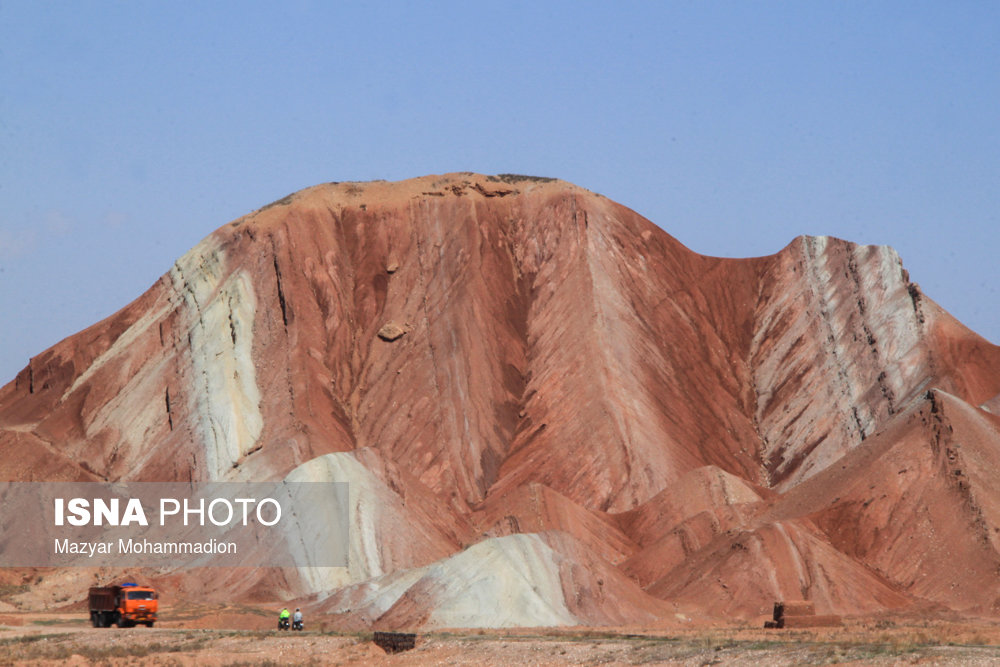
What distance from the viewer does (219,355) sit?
87.8 metres

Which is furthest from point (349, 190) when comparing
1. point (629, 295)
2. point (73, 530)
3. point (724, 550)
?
point (724, 550)

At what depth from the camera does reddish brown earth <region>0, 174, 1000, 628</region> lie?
208 ft

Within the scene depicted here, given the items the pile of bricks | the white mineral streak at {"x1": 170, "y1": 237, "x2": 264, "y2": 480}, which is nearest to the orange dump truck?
the pile of bricks

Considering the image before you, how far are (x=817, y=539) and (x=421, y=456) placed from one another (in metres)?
29.1

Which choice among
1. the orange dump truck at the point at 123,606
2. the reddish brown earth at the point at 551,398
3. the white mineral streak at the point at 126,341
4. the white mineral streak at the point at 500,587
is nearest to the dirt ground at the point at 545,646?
the orange dump truck at the point at 123,606

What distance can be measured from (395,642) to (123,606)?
514 inches

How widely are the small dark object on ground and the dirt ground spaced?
248mm

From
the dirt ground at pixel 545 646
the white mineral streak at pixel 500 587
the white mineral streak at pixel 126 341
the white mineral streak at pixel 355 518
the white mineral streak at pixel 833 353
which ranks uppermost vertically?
the white mineral streak at pixel 126 341

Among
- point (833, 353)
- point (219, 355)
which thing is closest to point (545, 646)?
point (219, 355)

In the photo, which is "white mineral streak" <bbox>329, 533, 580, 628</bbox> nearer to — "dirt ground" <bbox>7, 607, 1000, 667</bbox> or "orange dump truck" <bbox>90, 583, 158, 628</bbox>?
"dirt ground" <bbox>7, 607, 1000, 667</bbox>

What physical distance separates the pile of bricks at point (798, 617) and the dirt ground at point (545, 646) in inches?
29.3

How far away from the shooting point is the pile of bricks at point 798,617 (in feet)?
155

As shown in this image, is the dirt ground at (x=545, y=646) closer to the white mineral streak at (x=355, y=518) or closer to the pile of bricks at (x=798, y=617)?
the pile of bricks at (x=798, y=617)

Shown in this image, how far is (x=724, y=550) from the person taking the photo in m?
60.3
